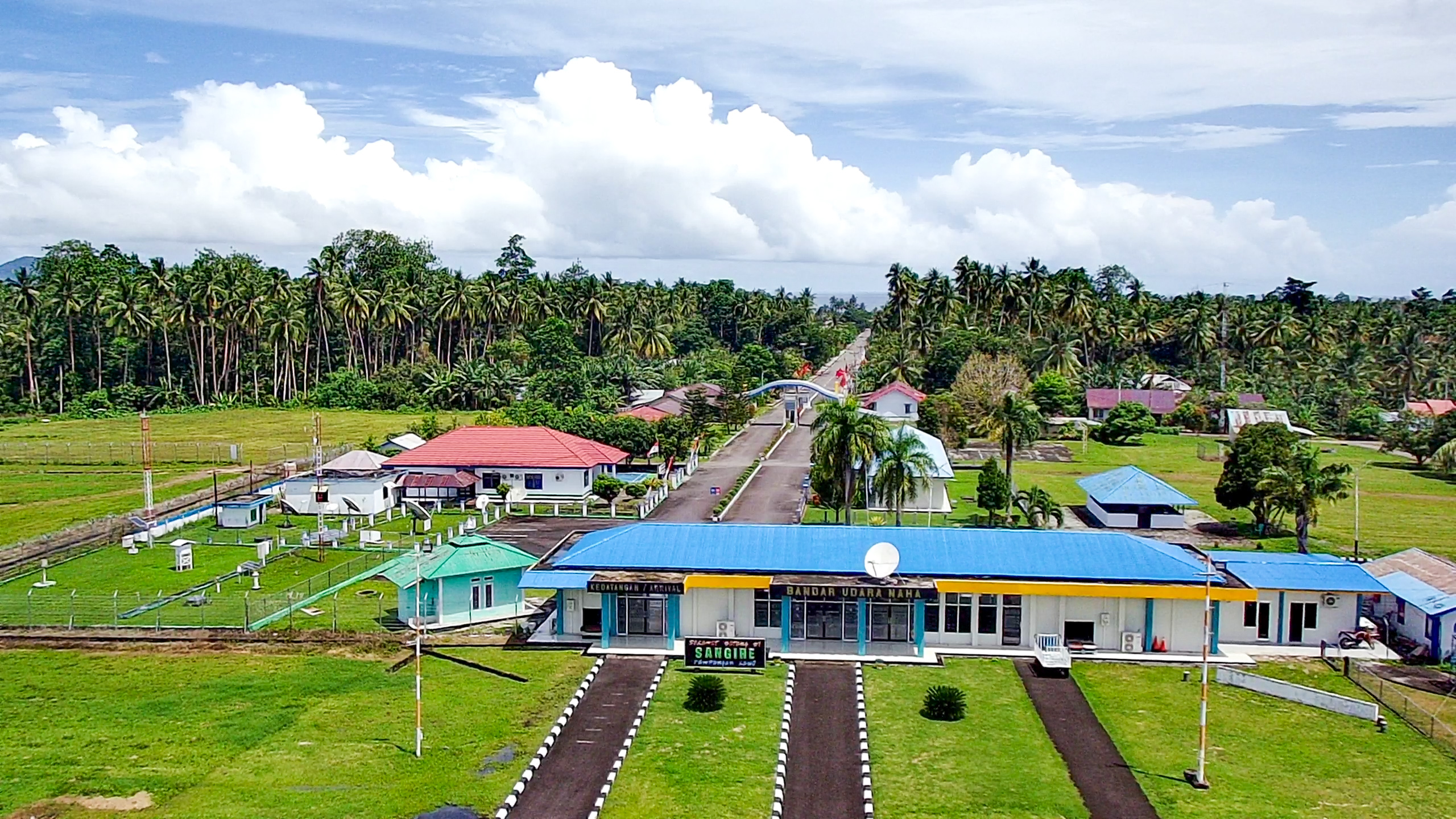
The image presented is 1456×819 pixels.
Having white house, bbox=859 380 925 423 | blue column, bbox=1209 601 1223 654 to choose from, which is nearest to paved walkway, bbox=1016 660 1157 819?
blue column, bbox=1209 601 1223 654

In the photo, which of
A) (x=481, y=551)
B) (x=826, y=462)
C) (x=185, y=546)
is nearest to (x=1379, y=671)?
(x=826, y=462)

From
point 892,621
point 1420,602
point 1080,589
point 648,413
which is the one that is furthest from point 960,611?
point 648,413

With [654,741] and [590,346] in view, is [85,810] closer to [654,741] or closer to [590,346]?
[654,741]

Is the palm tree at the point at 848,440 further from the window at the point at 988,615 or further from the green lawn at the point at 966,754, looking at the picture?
the green lawn at the point at 966,754

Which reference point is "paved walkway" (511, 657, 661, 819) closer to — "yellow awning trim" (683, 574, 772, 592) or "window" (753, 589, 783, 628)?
"yellow awning trim" (683, 574, 772, 592)

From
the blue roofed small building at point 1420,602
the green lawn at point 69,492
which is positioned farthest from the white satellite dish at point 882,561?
the green lawn at point 69,492

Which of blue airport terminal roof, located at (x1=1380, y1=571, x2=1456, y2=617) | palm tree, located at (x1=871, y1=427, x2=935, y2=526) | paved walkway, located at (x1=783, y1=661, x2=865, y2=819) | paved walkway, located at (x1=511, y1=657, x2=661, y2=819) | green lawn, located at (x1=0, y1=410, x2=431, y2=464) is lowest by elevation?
paved walkway, located at (x1=783, y1=661, x2=865, y2=819)
